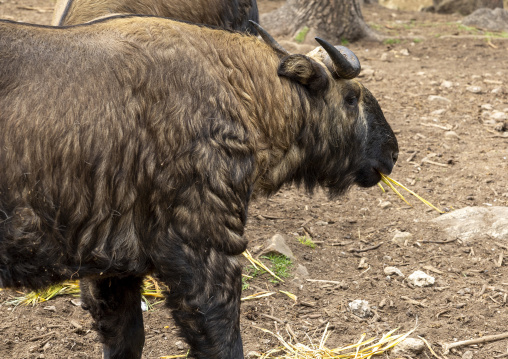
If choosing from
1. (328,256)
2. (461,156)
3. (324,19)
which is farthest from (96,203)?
(324,19)

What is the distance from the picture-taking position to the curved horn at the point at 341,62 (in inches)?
130

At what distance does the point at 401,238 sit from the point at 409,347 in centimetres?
134

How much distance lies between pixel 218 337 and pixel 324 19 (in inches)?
273

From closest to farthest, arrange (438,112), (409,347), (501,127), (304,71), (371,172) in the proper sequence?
(304,71) < (409,347) < (371,172) < (501,127) < (438,112)

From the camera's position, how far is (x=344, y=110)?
3521 millimetres

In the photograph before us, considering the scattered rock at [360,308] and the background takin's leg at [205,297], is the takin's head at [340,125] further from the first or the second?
the background takin's leg at [205,297]

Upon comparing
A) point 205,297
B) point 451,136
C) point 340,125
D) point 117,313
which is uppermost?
point 340,125

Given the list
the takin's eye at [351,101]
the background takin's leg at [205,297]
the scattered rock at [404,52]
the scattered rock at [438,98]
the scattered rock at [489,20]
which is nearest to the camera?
the background takin's leg at [205,297]

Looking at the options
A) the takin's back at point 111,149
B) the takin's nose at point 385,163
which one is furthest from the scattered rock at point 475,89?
the takin's back at point 111,149

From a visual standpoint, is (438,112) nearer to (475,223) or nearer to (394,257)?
(475,223)

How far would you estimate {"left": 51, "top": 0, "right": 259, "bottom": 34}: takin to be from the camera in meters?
4.54

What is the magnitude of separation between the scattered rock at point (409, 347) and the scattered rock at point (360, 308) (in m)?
0.39

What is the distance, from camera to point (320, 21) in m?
9.16

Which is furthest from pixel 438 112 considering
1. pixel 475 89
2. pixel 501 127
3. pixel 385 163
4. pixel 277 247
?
pixel 385 163
